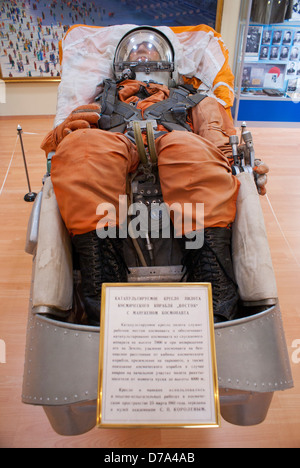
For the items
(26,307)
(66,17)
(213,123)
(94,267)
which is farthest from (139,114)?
(66,17)

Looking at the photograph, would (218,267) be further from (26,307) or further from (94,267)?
(26,307)

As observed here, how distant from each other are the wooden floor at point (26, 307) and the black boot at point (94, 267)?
476 mm

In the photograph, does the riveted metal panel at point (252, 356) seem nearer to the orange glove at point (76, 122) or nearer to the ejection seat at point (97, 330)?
the ejection seat at point (97, 330)

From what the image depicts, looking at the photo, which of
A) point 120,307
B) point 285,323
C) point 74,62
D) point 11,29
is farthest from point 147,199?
point 11,29

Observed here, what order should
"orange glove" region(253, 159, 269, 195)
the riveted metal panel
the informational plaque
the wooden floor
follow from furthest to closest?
"orange glove" region(253, 159, 269, 195) → the wooden floor → the riveted metal panel → the informational plaque

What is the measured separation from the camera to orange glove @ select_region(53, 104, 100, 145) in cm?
144

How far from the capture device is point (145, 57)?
7.04 feet

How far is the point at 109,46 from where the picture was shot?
7.47 feet

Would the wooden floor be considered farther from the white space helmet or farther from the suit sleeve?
the white space helmet

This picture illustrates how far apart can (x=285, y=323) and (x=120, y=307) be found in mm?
1071

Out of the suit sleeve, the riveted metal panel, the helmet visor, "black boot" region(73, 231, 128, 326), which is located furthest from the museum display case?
the riveted metal panel

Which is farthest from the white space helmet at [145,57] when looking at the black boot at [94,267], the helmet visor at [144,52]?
the black boot at [94,267]

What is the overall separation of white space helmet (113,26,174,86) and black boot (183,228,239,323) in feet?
4.56
